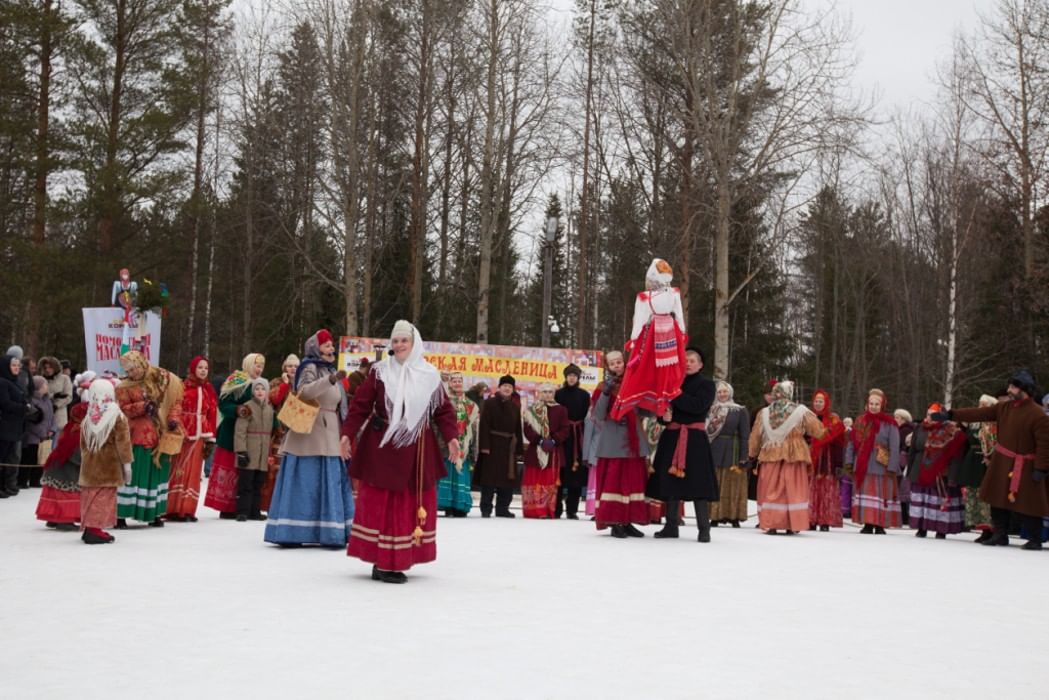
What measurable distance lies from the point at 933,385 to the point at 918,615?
35.2 m

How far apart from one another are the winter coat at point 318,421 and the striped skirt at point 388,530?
188 centimetres

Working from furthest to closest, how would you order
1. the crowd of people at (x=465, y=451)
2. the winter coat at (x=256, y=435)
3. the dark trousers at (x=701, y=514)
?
the winter coat at (x=256, y=435)
the dark trousers at (x=701, y=514)
the crowd of people at (x=465, y=451)

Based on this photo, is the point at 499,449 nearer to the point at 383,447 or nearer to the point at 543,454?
the point at 543,454

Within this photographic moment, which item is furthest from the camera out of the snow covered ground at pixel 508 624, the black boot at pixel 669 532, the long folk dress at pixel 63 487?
the black boot at pixel 669 532

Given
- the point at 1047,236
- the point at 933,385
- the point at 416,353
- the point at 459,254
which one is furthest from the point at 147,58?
the point at 933,385

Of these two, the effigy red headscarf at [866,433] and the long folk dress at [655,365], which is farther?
the effigy red headscarf at [866,433]

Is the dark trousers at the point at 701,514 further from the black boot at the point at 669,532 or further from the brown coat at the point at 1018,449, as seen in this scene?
the brown coat at the point at 1018,449

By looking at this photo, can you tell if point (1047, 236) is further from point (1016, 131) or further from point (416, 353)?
point (416, 353)

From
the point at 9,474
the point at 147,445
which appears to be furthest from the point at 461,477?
the point at 9,474

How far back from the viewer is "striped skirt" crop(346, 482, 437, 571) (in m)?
7.90

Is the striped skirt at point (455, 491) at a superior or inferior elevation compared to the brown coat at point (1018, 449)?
inferior

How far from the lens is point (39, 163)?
25.0 meters

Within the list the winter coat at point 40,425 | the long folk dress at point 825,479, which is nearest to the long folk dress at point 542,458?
the long folk dress at point 825,479

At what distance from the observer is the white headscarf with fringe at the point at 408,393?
8047 millimetres
